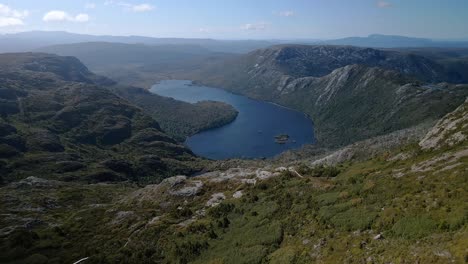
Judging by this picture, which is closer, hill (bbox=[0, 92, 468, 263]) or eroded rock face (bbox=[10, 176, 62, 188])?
hill (bbox=[0, 92, 468, 263])

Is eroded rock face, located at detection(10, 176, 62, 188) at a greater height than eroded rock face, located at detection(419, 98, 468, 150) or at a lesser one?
lesser

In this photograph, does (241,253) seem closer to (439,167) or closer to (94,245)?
(439,167)

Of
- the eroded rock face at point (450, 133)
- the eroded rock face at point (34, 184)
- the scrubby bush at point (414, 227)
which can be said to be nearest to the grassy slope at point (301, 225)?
the scrubby bush at point (414, 227)

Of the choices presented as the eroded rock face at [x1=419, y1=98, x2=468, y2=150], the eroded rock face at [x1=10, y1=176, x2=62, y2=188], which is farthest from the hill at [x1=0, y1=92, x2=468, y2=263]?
the eroded rock face at [x1=10, y1=176, x2=62, y2=188]

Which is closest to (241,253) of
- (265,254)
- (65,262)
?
(265,254)

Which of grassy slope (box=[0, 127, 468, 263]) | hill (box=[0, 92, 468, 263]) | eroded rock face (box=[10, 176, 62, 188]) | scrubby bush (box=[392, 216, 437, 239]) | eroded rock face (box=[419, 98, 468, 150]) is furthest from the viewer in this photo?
eroded rock face (box=[10, 176, 62, 188])

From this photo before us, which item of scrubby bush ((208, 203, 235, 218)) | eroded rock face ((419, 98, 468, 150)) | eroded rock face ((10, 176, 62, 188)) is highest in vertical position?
eroded rock face ((419, 98, 468, 150))

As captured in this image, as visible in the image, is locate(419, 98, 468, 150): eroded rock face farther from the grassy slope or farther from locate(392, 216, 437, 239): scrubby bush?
locate(392, 216, 437, 239): scrubby bush

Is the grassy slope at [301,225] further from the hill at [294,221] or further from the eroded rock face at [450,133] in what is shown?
the eroded rock face at [450,133]
